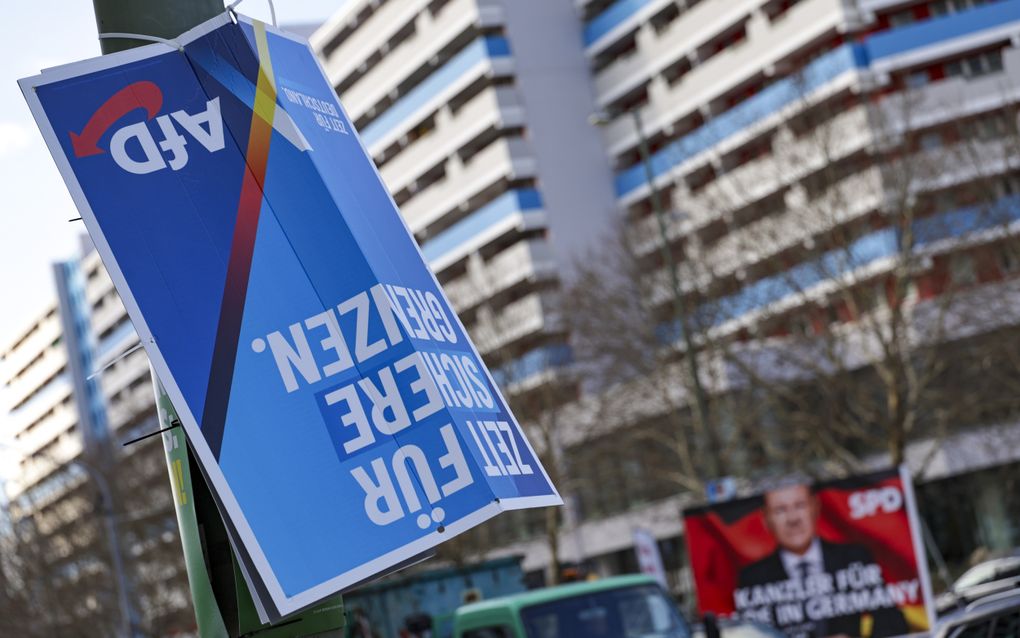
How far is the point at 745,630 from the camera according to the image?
16.4 m

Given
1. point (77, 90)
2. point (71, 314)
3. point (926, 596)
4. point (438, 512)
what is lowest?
point (926, 596)

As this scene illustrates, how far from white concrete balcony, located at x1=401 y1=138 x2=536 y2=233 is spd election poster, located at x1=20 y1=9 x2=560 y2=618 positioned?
61.9 meters

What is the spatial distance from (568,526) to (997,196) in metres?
24.8

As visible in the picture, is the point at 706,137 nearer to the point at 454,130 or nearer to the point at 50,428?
the point at 454,130

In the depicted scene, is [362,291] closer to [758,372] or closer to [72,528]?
[758,372]

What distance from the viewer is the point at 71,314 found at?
13238 cm

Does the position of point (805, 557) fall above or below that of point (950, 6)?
below

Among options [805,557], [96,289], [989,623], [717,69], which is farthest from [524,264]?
[96,289]

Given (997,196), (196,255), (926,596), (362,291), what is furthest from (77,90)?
(997,196)

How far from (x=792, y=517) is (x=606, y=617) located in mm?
3506

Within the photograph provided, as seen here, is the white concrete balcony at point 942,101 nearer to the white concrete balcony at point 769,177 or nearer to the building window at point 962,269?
the white concrete balcony at point 769,177

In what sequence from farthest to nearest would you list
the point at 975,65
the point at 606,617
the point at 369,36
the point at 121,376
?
the point at 121,376, the point at 369,36, the point at 975,65, the point at 606,617

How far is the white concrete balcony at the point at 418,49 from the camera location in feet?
230

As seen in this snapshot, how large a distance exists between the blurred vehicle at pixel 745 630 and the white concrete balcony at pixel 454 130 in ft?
167
